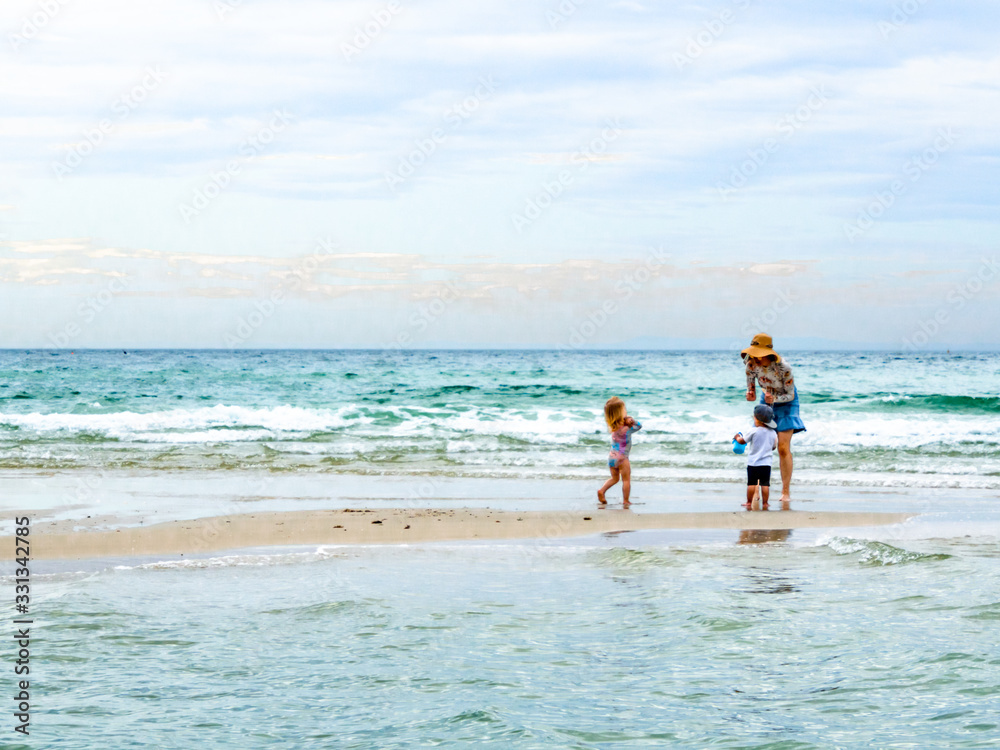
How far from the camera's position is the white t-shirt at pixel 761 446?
33.4ft

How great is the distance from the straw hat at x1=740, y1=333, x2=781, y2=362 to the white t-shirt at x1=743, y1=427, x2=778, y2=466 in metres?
0.80

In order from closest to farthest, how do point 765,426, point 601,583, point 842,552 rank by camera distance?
point 601,583
point 842,552
point 765,426

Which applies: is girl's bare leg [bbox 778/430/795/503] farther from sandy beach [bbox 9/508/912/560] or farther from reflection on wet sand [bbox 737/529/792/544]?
reflection on wet sand [bbox 737/529/792/544]

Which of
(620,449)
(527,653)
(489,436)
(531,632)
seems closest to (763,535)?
(620,449)

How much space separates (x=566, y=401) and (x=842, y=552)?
25238 mm

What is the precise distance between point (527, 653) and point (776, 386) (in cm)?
644

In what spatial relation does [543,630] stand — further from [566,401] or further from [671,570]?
[566,401]

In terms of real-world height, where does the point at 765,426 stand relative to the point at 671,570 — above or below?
above

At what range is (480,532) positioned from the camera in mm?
8656

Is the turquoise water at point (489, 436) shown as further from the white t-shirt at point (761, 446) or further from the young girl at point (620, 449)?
the white t-shirt at point (761, 446)

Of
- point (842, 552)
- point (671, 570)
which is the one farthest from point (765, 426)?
point (671, 570)

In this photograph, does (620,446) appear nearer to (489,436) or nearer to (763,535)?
(763,535)

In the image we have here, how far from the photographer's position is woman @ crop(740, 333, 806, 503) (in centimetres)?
1021

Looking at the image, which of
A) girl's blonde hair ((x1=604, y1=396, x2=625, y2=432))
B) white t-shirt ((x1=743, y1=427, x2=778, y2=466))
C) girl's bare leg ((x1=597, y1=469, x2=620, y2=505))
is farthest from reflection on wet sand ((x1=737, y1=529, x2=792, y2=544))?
girl's blonde hair ((x1=604, y1=396, x2=625, y2=432))
